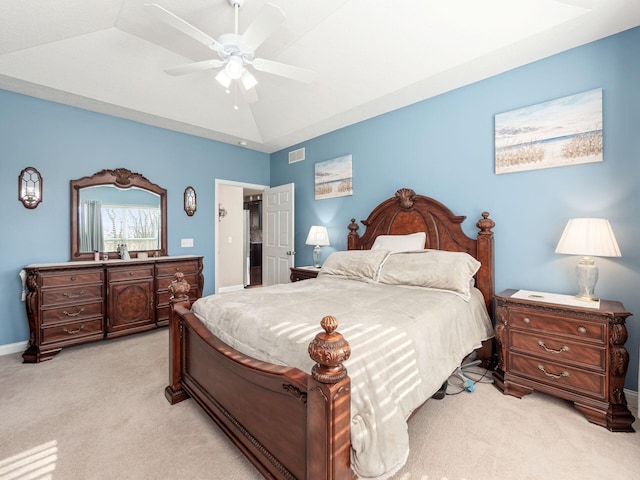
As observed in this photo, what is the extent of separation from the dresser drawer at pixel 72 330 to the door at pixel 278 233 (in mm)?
2587

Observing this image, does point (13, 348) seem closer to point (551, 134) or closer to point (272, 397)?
point (272, 397)

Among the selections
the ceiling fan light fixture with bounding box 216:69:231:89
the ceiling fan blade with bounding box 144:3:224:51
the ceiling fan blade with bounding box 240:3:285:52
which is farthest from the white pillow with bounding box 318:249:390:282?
the ceiling fan blade with bounding box 144:3:224:51

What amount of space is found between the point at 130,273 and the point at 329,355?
3439 millimetres

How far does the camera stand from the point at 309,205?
4.90 meters

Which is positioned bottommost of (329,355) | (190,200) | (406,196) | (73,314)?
(73,314)

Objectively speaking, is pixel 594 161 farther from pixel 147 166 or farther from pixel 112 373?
pixel 147 166

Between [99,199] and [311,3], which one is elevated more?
[311,3]

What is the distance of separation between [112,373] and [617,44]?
5101 millimetres

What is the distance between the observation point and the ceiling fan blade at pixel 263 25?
1842 mm

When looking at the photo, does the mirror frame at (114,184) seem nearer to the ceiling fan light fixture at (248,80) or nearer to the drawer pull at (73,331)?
the drawer pull at (73,331)

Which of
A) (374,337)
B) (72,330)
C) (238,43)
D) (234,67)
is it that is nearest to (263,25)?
(238,43)

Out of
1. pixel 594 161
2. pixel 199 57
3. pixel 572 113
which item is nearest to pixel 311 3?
pixel 199 57

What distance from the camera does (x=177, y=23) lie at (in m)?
1.99

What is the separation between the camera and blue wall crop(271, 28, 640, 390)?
2246 mm
